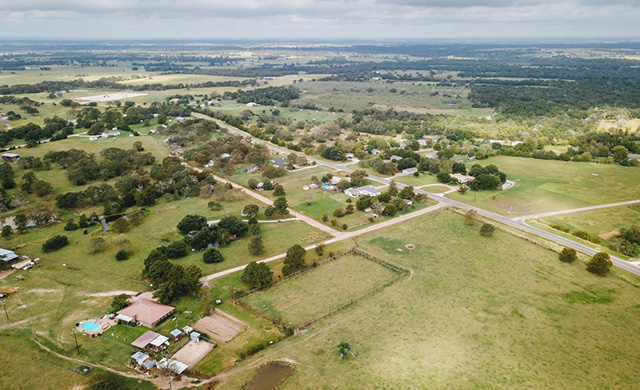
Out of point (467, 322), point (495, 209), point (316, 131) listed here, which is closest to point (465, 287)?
point (467, 322)

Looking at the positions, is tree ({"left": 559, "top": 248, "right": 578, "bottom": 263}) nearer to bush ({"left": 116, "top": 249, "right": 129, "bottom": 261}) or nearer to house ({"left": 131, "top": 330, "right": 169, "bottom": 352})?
house ({"left": 131, "top": 330, "right": 169, "bottom": 352})

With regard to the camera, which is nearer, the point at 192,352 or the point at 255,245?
the point at 192,352

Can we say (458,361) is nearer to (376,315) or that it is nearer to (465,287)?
(376,315)

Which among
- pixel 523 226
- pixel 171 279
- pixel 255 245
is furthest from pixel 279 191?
pixel 523 226

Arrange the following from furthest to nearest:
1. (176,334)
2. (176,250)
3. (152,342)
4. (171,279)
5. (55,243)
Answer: (55,243), (176,250), (171,279), (176,334), (152,342)

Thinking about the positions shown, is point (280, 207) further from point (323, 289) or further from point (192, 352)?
point (192, 352)

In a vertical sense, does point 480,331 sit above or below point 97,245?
below

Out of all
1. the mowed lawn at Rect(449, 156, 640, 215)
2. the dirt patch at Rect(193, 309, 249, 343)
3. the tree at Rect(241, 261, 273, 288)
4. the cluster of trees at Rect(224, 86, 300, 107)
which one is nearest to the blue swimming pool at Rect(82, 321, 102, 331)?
the dirt patch at Rect(193, 309, 249, 343)
